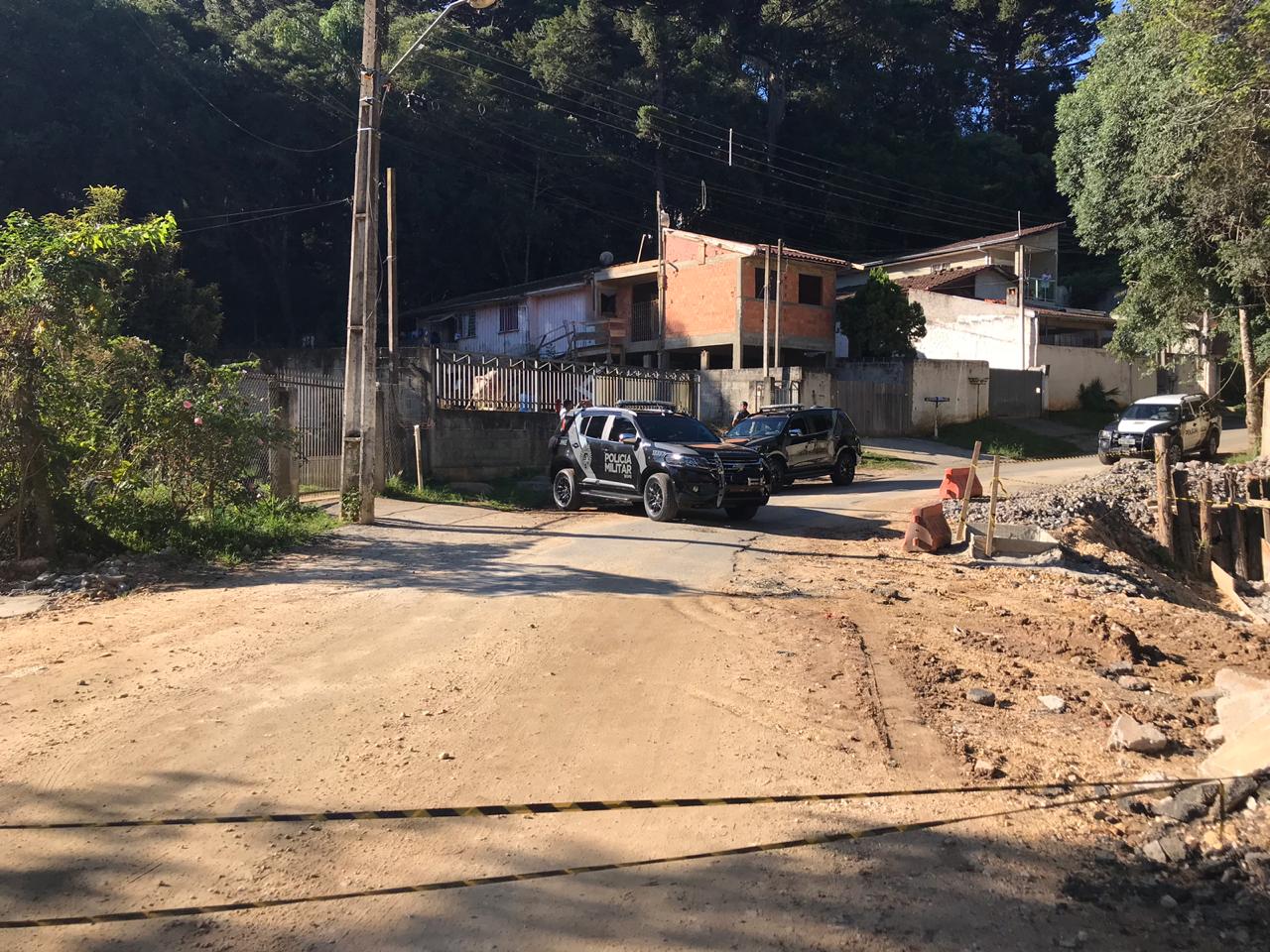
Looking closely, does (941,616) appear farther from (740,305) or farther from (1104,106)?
(740,305)

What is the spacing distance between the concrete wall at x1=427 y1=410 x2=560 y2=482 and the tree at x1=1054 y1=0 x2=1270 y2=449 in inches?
579

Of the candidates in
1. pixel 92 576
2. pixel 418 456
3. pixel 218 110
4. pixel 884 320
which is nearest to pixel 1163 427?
pixel 884 320

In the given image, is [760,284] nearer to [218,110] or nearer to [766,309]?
[766,309]

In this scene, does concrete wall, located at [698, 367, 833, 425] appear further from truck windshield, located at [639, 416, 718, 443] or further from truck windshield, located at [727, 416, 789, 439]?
truck windshield, located at [639, 416, 718, 443]

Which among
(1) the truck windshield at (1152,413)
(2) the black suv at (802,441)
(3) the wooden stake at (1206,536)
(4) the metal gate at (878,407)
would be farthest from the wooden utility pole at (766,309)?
(3) the wooden stake at (1206,536)

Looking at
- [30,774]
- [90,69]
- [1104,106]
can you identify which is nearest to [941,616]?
[30,774]

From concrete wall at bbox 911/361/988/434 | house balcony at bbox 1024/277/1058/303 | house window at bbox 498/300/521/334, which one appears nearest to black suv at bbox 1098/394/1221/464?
concrete wall at bbox 911/361/988/434

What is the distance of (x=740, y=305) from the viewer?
118 ft

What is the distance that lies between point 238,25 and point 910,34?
3589 centimetres

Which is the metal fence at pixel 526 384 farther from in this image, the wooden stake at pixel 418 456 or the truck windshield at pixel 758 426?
the truck windshield at pixel 758 426

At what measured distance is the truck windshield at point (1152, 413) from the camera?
2583 centimetres

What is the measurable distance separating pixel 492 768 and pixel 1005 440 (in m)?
30.8

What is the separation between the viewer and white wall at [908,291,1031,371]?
38.4 meters

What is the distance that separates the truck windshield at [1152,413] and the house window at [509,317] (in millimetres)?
25188
